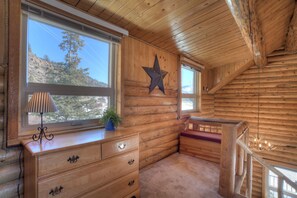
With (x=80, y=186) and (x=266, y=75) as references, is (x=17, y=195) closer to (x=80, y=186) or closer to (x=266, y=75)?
(x=80, y=186)

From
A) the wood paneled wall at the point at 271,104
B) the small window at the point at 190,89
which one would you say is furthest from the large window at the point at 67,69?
the wood paneled wall at the point at 271,104

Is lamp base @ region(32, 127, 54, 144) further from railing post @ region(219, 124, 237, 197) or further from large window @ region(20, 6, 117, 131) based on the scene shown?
railing post @ region(219, 124, 237, 197)

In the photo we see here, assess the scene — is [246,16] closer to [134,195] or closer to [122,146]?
[122,146]

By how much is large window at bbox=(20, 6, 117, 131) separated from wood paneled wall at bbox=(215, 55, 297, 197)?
191 inches

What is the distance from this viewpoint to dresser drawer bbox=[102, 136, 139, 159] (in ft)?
5.23

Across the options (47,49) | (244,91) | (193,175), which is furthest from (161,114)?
(244,91)

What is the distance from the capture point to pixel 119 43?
7.73 ft

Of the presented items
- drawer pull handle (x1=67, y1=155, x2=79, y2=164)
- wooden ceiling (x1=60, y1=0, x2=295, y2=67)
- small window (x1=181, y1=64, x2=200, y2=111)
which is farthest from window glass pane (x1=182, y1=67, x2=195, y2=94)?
drawer pull handle (x1=67, y1=155, x2=79, y2=164)

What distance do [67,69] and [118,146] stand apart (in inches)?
44.5

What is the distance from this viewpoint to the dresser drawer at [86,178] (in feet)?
4.08

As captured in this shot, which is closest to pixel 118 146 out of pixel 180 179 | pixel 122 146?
pixel 122 146

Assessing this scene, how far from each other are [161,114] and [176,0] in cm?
203

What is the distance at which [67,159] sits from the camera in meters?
1.33

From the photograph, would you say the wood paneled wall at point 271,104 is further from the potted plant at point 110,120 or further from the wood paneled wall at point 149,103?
the potted plant at point 110,120
